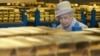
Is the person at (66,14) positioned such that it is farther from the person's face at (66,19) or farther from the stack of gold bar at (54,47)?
the stack of gold bar at (54,47)

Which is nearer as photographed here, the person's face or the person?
the person

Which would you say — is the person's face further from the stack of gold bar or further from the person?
the stack of gold bar

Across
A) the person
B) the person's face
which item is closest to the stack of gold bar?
the person

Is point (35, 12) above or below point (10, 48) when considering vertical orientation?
below

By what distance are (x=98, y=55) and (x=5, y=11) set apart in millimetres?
7373

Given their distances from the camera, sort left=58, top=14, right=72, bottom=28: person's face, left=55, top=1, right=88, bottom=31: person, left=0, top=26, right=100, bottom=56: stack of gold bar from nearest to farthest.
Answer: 1. left=0, top=26, right=100, bottom=56: stack of gold bar
2. left=55, top=1, right=88, bottom=31: person
3. left=58, top=14, right=72, bottom=28: person's face

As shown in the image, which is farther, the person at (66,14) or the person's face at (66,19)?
the person's face at (66,19)

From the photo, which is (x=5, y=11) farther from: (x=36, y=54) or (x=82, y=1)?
(x=82, y=1)

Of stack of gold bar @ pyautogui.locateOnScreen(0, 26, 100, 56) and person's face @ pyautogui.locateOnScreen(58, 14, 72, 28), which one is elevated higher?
stack of gold bar @ pyautogui.locateOnScreen(0, 26, 100, 56)

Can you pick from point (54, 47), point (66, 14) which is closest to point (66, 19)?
point (66, 14)

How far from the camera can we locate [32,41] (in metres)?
1.32

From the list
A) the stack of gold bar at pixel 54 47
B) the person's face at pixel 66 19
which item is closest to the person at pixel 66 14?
the person's face at pixel 66 19

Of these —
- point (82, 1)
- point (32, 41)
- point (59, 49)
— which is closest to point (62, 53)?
point (59, 49)

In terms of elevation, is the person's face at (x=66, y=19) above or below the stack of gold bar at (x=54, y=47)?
below
